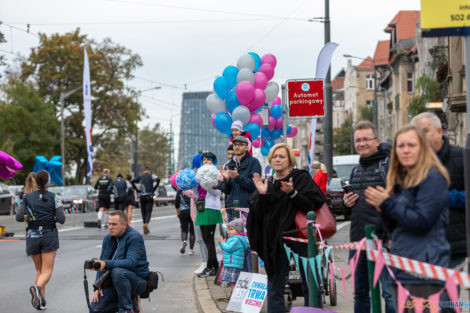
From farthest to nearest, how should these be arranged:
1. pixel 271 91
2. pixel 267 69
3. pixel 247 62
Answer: pixel 271 91
pixel 267 69
pixel 247 62

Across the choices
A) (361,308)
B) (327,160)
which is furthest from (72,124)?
(361,308)

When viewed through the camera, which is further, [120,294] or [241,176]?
[241,176]

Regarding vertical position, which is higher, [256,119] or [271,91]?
[271,91]

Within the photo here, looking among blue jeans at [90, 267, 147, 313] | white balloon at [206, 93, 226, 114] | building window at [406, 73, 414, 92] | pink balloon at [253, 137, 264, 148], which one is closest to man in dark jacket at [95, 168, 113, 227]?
pink balloon at [253, 137, 264, 148]

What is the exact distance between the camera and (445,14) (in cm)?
475

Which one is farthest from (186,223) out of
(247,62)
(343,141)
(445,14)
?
(343,141)

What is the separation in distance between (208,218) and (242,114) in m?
→ 4.69

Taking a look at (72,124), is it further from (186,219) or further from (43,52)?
(186,219)

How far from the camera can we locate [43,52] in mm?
52562

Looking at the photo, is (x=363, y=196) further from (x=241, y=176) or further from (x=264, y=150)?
(x=264, y=150)

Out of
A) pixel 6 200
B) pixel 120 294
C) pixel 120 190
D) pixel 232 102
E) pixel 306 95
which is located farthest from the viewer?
pixel 6 200

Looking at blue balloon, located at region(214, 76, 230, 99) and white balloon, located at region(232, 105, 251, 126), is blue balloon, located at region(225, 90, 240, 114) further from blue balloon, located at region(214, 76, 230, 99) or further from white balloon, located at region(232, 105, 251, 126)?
white balloon, located at region(232, 105, 251, 126)

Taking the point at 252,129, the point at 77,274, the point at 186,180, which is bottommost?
the point at 77,274

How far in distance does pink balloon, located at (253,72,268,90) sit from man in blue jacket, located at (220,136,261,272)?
7271mm
